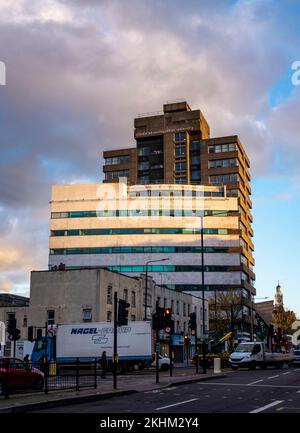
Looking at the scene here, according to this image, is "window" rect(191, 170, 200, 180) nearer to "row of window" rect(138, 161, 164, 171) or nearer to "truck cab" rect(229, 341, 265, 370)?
"row of window" rect(138, 161, 164, 171)

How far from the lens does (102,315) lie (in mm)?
57094

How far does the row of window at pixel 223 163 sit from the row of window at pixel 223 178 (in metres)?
2.25

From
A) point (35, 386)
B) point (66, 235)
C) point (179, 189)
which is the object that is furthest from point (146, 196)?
point (35, 386)

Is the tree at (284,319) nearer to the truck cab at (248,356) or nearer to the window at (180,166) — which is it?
the window at (180,166)

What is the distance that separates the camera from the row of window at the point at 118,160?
138 m

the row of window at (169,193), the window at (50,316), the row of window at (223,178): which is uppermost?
the row of window at (223,178)

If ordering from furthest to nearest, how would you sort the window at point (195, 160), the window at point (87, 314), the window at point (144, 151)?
the window at point (144, 151)
the window at point (195, 160)
the window at point (87, 314)

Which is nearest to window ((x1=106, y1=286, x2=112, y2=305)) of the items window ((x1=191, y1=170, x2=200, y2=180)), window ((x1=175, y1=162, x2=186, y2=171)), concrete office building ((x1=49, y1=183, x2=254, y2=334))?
concrete office building ((x1=49, y1=183, x2=254, y2=334))

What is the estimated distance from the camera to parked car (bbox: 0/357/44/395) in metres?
19.6

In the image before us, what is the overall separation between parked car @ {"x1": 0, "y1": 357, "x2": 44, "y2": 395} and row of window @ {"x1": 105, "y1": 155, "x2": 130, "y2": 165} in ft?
380

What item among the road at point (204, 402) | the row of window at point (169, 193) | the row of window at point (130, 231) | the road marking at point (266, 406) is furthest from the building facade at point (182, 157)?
the road marking at point (266, 406)

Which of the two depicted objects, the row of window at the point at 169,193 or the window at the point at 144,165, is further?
the window at the point at 144,165
